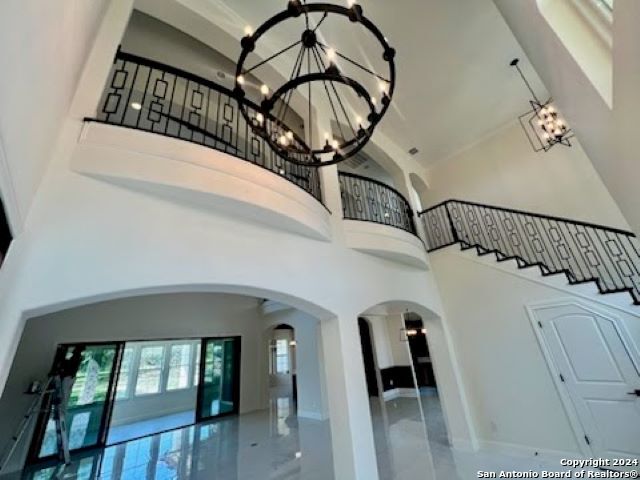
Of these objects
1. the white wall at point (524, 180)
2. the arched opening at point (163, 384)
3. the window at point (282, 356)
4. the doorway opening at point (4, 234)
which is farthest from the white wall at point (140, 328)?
the white wall at point (524, 180)

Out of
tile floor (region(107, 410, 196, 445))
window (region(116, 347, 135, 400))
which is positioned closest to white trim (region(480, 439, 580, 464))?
tile floor (region(107, 410, 196, 445))

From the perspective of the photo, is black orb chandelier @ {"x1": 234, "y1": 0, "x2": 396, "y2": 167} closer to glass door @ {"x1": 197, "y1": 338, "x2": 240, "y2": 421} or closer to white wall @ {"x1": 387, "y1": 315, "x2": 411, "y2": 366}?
glass door @ {"x1": 197, "y1": 338, "x2": 240, "y2": 421}

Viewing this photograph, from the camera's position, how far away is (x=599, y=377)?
157 inches

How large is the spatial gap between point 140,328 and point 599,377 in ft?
27.9

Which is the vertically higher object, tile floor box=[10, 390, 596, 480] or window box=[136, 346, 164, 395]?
window box=[136, 346, 164, 395]

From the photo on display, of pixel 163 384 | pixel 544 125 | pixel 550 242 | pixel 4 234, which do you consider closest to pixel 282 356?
pixel 163 384

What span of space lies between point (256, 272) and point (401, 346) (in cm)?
863

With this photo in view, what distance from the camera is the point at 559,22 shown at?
2209 millimetres

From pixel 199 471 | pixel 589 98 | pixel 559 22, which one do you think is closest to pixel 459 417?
pixel 199 471

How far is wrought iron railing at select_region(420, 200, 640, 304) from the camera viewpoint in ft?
15.7

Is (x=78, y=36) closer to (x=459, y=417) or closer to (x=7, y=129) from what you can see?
(x=7, y=129)

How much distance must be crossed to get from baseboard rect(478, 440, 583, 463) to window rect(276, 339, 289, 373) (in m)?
9.90

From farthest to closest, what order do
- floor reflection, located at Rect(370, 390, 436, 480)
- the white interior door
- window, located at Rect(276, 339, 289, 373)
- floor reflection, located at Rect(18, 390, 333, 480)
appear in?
window, located at Rect(276, 339, 289, 373) < floor reflection, located at Rect(18, 390, 333, 480) < floor reflection, located at Rect(370, 390, 436, 480) < the white interior door

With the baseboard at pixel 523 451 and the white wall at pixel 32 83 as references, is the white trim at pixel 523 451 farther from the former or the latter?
the white wall at pixel 32 83
